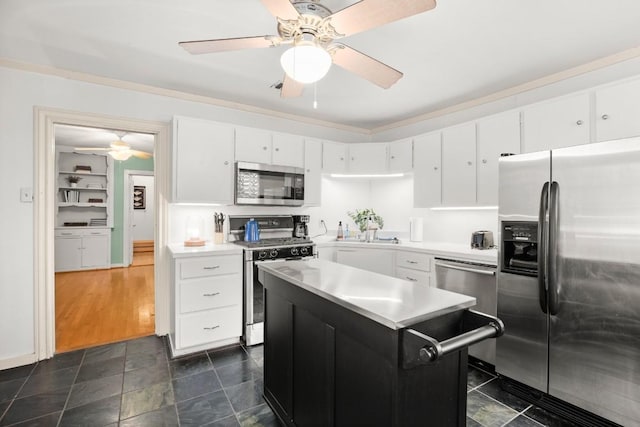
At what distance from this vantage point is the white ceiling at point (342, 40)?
192 centimetres

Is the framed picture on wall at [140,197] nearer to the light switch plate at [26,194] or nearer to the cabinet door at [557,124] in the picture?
the light switch plate at [26,194]

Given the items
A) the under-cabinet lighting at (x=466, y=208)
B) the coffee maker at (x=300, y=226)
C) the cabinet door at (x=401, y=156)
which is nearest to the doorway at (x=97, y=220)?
the coffee maker at (x=300, y=226)

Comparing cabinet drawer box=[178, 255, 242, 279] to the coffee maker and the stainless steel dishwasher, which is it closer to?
the coffee maker

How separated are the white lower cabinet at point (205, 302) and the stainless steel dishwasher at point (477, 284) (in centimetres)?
200

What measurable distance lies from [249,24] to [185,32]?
0.48 meters

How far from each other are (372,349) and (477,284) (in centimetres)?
189

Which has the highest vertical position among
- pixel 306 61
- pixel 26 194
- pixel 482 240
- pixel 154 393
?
pixel 306 61

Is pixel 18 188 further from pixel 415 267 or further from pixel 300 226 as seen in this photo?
pixel 415 267

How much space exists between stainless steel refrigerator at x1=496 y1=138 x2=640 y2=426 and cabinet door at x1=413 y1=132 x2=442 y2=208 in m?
1.18

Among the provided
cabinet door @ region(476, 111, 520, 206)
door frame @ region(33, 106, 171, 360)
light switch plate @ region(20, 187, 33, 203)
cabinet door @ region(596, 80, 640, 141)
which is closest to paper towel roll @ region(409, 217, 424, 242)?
cabinet door @ region(476, 111, 520, 206)

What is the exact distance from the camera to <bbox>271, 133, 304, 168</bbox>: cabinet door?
11.8 feet

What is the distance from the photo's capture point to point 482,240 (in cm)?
298

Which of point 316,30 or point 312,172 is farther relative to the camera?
point 312,172

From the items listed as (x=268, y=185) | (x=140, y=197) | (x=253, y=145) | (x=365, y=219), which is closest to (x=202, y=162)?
(x=253, y=145)
